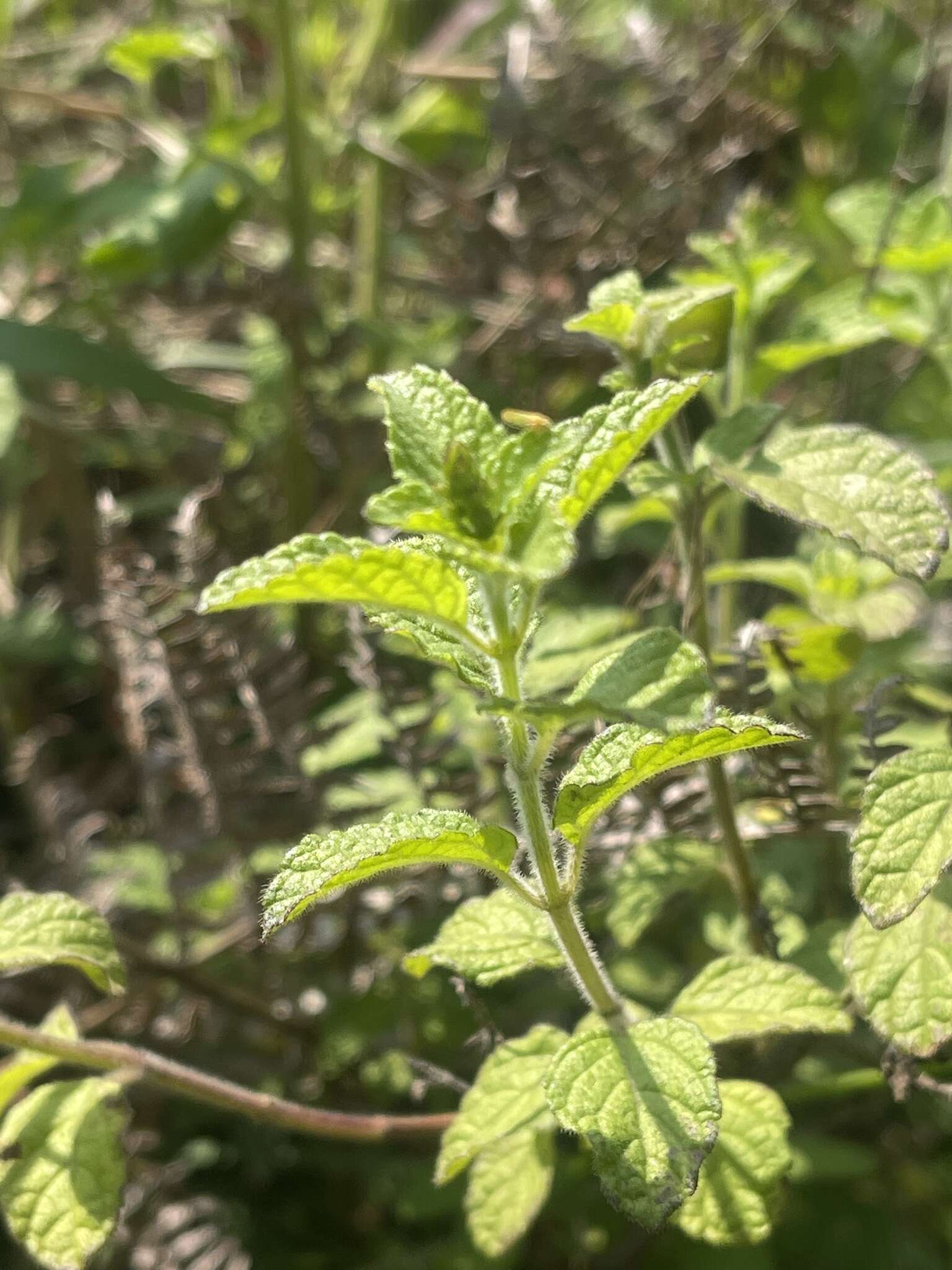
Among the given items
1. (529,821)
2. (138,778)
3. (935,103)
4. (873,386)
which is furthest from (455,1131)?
(935,103)

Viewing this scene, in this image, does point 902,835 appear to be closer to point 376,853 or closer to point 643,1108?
point 643,1108

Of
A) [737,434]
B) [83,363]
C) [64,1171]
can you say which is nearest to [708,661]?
[737,434]

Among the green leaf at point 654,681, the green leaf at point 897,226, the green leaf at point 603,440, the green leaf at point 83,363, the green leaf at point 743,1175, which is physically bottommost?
the green leaf at point 743,1175

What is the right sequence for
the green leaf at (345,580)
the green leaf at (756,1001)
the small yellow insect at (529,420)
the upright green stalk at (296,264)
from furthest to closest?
the upright green stalk at (296,264) → the green leaf at (756,1001) → the small yellow insect at (529,420) → the green leaf at (345,580)

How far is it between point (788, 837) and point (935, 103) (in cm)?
170

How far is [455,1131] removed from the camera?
890mm

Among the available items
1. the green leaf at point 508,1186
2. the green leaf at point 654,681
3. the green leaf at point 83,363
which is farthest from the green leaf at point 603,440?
the green leaf at point 83,363

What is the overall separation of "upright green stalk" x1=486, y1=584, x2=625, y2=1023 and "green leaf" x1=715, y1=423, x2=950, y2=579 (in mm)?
248

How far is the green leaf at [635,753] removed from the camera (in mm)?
679

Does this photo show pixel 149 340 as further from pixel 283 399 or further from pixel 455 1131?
pixel 455 1131

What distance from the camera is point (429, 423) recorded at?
0.76 meters

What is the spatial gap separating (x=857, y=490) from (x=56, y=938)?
0.72 m

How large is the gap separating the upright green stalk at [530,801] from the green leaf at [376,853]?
3 centimetres

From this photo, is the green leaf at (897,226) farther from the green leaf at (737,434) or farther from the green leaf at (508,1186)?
the green leaf at (508,1186)
